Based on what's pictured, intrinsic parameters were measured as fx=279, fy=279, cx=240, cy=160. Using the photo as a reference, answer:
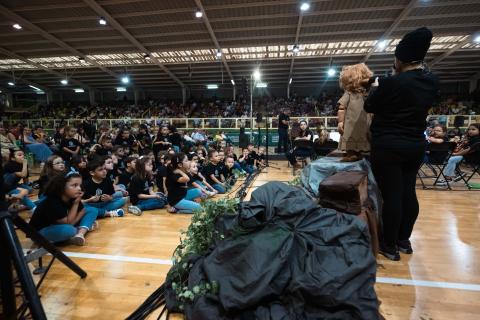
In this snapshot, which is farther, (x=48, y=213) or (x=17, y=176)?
(x=17, y=176)

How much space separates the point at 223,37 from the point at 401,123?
1062cm

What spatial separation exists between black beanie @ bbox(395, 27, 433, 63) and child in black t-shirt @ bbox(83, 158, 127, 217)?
11.4 feet

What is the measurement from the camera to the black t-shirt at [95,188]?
11.8 ft

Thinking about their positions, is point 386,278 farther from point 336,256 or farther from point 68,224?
point 68,224

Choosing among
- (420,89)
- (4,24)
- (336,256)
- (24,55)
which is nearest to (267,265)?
(336,256)

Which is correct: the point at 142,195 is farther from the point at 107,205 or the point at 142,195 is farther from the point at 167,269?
the point at 167,269

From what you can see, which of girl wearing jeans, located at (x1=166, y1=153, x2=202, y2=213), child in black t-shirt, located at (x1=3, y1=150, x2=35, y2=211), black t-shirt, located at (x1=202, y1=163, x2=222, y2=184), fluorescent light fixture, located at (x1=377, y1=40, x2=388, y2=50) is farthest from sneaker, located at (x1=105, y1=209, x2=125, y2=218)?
fluorescent light fixture, located at (x1=377, y1=40, x2=388, y2=50)

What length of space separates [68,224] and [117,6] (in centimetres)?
935

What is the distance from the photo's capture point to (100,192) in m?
3.63

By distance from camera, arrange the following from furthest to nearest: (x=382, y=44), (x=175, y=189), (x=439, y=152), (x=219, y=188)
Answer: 1. (x=382, y=44)
2. (x=219, y=188)
3. (x=439, y=152)
4. (x=175, y=189)

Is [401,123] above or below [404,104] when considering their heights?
below


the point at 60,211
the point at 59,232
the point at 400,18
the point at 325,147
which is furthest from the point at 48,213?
the point at 400,18

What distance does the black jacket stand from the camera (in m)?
1.88

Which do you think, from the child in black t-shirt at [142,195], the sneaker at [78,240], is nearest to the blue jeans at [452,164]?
the child in black t-shirt at [142,195]
